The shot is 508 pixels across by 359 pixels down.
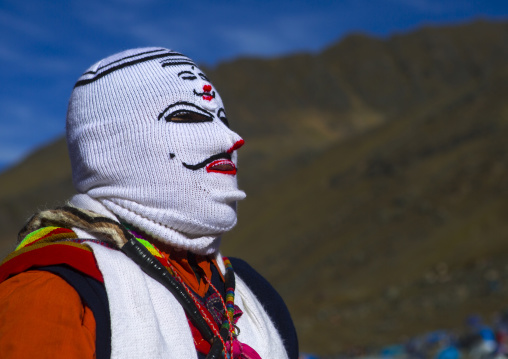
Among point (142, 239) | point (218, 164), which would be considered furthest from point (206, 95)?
A: point (142, 239)

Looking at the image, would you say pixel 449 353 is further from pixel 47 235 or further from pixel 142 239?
pixel 47 235

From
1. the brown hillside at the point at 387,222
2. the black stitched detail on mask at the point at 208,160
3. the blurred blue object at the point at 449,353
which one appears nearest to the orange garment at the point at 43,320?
the black stitched detail on mask at the point at 208,160

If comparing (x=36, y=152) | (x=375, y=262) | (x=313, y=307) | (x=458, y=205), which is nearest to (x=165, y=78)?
(x=313, y=307)

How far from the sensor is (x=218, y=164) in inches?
70.7

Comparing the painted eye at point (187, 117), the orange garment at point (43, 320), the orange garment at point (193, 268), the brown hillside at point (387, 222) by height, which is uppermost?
the brown hillside at point (387, 222)

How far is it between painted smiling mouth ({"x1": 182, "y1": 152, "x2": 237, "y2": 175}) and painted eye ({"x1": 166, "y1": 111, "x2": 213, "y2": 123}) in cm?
11

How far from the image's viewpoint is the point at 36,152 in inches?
2601

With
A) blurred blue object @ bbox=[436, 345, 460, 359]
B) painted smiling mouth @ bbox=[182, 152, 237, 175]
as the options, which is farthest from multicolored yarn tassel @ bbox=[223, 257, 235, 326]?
blurred blue object @ bbox=[436, 345, 460, 359]

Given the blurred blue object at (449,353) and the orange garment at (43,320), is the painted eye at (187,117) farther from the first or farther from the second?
the blurred blue object at (449,353)

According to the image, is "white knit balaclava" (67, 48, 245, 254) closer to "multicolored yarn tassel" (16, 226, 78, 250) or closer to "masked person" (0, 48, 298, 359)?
"masked person" (0, 48, 298, 359)

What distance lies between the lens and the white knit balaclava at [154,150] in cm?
167

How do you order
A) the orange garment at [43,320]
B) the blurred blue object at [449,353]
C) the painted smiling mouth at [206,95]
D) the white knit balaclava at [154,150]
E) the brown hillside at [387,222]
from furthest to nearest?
the brown hillside at [387,222], the blurred blue object at [449,353], the painted smiling mouth at [206,95], the white knit balaclava at [154,150], the orange garment at [43,320]

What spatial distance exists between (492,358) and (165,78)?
448 centimetres

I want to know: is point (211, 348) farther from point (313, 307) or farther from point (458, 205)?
point (458, 205)
